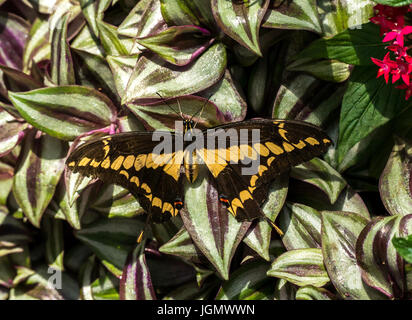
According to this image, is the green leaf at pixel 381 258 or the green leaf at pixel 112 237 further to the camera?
the green leaf at pixel 112 237

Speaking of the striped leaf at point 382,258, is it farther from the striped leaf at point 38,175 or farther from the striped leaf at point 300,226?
the striped leaf at point 38,175

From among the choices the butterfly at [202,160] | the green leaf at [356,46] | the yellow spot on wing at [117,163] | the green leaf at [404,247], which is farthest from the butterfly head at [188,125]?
the green leaf at [404,247]

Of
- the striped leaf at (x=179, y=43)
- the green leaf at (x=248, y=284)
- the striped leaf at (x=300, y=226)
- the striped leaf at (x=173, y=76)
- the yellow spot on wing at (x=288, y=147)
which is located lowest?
the green leaf at (x=248, y=284)

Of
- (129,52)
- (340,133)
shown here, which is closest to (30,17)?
(129,52)

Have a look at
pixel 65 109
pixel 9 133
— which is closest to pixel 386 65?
pixel 65 109

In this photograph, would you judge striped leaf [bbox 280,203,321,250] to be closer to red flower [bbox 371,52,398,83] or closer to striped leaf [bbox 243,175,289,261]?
striped leaf [bbox 243,175,289,261]

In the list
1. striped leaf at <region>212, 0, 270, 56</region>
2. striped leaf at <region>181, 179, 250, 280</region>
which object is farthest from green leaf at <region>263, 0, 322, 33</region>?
striped leaf at <region>181, 179, 250, 280</region>
